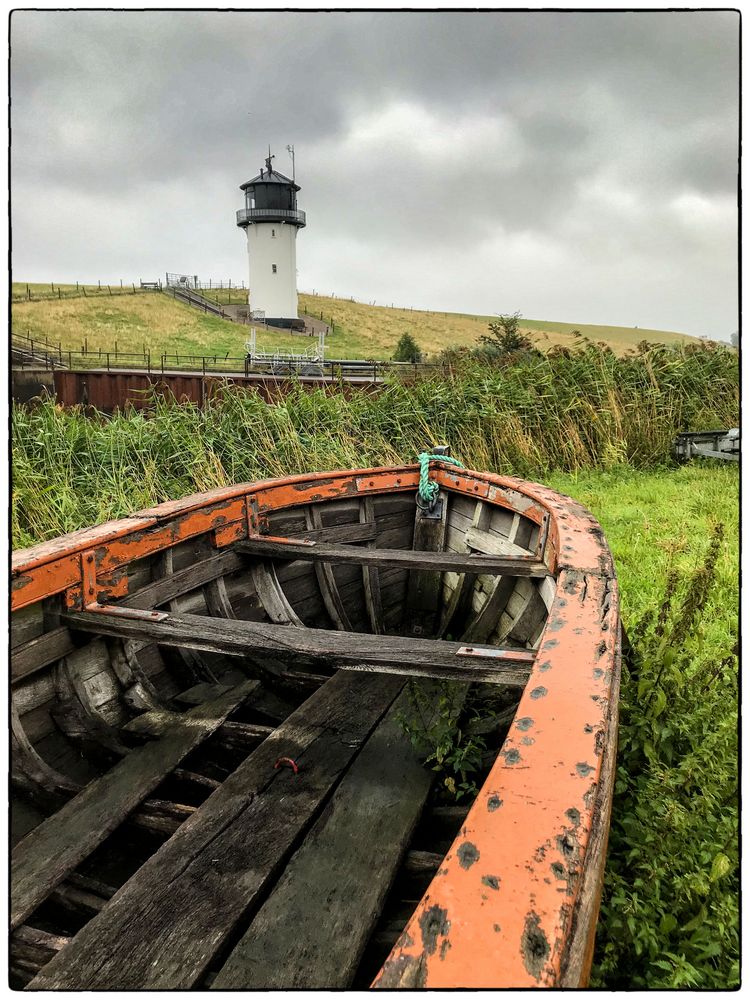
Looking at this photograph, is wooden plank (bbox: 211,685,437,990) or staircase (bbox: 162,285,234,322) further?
staircase (bbox: 162,285,234,322)

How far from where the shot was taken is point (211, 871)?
1852 millimetres

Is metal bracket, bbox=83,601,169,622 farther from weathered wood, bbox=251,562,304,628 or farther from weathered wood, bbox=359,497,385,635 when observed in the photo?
weathered wood, bbox=359,497,385,635

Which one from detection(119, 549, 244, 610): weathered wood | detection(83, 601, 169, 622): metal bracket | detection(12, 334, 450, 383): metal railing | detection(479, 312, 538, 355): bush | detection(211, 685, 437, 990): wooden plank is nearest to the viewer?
detection(211, 685, 437, 990): wooden plank

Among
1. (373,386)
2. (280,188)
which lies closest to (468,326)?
(280,188)

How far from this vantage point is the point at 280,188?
39.3 meters

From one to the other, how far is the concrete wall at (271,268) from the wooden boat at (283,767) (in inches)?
1548

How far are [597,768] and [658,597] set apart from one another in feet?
9.19

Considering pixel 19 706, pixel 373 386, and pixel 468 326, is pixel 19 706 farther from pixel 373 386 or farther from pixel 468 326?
pixel 468 326

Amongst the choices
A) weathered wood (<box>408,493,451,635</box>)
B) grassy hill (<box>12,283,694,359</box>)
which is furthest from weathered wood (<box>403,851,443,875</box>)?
grassy hill (<box>12,283,694,359</box>)

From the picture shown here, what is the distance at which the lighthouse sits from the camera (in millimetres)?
39156

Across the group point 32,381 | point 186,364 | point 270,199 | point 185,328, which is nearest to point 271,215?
point 270,199

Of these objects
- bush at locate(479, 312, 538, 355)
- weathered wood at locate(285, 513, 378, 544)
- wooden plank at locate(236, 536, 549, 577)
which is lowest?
wooden plank at locate(236, 536, 549, 577)

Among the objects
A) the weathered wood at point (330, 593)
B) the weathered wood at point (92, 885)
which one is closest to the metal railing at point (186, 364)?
the weathered wood at point (330, 593)

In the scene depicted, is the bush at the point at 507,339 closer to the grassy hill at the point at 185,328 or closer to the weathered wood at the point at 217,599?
the weathered wood at the point at 217,599
